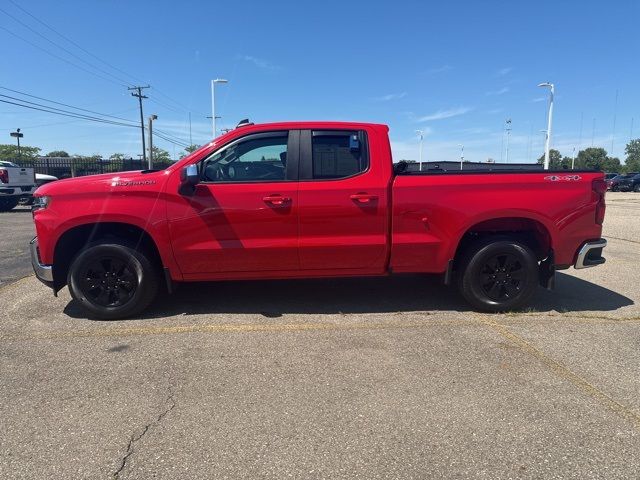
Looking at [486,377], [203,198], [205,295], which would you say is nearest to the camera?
[486,377]

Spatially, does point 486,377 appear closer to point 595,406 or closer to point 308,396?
point 595,406

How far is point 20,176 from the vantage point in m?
17.4

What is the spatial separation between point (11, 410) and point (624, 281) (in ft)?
23.5

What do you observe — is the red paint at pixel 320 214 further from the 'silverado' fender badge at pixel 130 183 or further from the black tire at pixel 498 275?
the black tire at pixel 498 275

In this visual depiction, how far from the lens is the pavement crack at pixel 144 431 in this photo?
2.49m

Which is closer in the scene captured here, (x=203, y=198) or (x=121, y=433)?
(x=121, y=433)

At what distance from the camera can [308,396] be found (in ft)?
10.6

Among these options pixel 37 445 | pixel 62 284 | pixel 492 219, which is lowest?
pixel 37 445

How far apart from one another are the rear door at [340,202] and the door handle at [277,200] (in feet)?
0.45

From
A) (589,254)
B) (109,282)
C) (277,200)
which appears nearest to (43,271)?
(109,282)

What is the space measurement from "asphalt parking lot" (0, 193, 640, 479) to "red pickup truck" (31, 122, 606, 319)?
52 centimetres

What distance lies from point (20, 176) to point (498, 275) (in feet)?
59.4

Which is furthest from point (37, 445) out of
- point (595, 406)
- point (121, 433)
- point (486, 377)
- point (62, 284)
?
point (595, 406)

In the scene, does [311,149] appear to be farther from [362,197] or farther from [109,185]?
[109,185]
